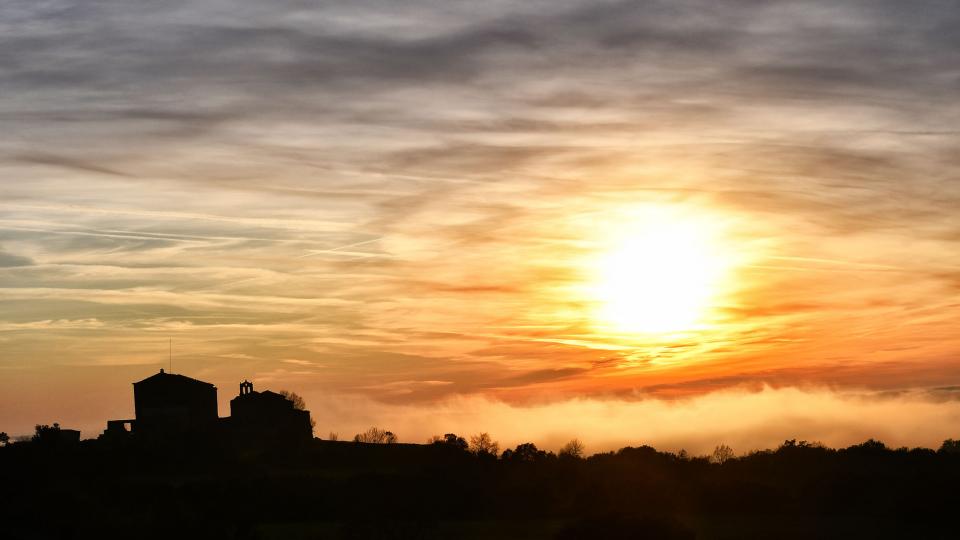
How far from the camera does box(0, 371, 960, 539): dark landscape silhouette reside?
64438mm

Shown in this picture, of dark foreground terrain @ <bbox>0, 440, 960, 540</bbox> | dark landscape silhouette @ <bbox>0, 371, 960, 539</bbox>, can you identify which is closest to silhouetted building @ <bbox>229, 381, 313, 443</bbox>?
dark landscape silhouette @ <bbox>0, 371, 960, 539</bbox>

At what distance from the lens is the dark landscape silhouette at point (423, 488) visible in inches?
2537

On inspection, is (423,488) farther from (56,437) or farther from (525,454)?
(56,437)

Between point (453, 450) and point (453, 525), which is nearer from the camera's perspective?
point (453, 525)

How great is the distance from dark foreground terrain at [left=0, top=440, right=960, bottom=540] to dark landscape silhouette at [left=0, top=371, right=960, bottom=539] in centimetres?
18

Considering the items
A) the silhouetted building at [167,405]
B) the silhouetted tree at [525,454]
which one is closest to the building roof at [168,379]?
the silhouetted building at [167,405]

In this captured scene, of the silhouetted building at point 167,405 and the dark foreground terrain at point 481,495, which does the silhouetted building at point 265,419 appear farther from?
the dark foreground terrain at point 481,495

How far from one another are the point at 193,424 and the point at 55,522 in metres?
57.6

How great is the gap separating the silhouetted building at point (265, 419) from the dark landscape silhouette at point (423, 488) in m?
0.82

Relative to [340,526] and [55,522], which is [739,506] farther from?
[55,522]

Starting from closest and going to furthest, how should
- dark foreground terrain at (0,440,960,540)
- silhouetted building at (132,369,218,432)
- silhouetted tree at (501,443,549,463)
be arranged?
1. dark foreground terrain at (0,440,960,540)
2. silhouetted tree at (501,443,549,463)
3. silhouetted building at (132,369,218,432)

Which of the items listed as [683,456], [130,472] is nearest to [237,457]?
[130,472]

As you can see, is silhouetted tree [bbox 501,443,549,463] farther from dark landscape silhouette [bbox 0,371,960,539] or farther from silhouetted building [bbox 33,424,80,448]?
silhouetted building [bbox 33,424,80,448]

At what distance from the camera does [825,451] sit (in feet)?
351
